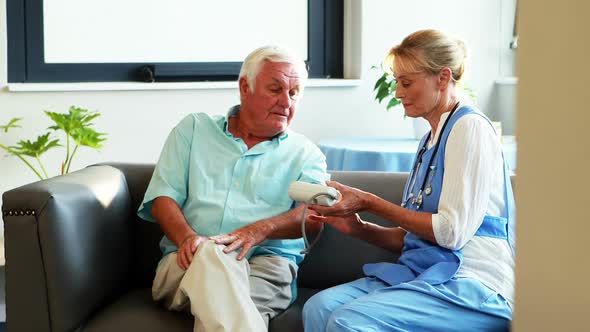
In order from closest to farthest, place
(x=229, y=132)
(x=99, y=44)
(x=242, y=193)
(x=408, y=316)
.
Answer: (x=408, y=316) → (x=242, y=193) → (x=229, y=132) → (x=99, y=44)

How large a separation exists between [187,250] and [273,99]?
1.74 feet

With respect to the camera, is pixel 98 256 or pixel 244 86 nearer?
pixel 98 256

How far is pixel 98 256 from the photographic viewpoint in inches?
89.0

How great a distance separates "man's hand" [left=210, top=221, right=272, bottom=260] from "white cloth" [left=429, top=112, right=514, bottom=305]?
19.7 inches

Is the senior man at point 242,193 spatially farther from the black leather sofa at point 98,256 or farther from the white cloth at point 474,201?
the white cloth at point 474,201

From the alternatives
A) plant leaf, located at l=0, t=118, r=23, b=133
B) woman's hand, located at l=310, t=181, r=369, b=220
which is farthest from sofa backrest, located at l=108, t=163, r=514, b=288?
plant leaf, located at l=0, t=118, r=23, b=133

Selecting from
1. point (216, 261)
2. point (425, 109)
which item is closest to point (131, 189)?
point (216, 261)

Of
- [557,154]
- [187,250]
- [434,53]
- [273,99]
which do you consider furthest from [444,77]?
[557,154]

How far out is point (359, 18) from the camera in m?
4.74

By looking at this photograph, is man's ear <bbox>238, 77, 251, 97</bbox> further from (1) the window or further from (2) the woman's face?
(1) the window

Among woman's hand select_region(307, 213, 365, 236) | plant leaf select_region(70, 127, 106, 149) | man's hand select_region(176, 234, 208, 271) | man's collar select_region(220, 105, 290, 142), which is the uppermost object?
man's collar select_region(220, 105, 290, 142)

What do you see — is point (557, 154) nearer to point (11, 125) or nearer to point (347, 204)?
point (347, 204)

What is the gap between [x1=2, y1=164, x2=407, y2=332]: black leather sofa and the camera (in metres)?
2.08

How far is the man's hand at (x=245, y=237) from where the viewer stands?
2.17 m
